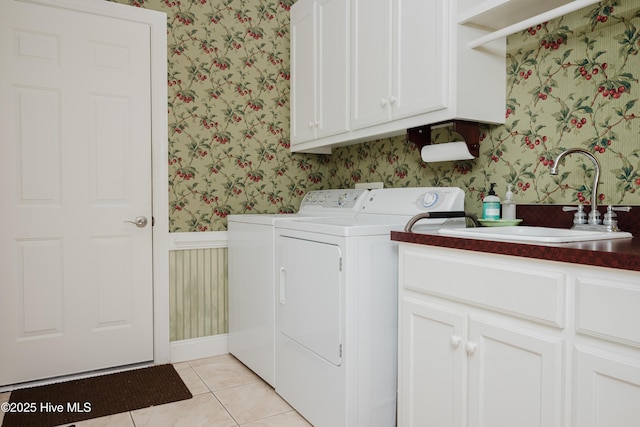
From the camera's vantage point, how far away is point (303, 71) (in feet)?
9.48

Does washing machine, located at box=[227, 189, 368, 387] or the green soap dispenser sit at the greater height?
the green soap dispenser

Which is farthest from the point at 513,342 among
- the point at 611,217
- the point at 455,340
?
the point at 611,217

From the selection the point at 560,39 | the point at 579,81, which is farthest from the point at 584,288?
the point at 560,39

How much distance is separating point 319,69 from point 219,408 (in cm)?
195

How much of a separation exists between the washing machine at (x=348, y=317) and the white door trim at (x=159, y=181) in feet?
3.46

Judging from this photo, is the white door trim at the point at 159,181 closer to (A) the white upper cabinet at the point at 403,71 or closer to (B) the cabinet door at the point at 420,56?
(A) the white upper cabinet at the point at 403,71

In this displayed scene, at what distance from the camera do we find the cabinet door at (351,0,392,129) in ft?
6.97

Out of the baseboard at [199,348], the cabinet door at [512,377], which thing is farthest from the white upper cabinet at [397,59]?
the baseboard at [199,348]

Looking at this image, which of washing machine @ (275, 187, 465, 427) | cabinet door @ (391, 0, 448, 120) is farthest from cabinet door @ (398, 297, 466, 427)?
cabinet door @ (391, 0, 448, 120)

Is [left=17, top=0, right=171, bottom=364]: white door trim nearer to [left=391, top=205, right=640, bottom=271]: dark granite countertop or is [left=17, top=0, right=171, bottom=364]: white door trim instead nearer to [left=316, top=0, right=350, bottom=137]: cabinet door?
[left=316, top=0, right=350, bottom=137]: cabinet door

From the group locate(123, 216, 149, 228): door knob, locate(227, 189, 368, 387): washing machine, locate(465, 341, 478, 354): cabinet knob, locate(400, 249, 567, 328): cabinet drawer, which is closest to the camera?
locate(400, 249, 567, 328): cabinet drawer

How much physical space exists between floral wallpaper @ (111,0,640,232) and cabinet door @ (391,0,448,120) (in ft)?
1.16

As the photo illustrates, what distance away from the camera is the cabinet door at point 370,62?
2.12 meters

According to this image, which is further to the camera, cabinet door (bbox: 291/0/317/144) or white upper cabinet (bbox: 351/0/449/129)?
cabinet door (bbox: 291/0/317/144)
